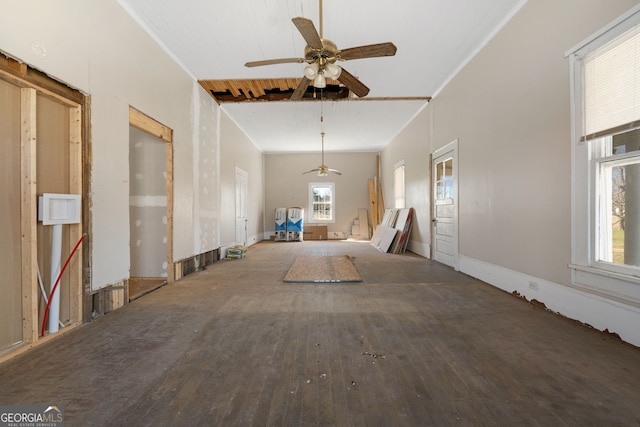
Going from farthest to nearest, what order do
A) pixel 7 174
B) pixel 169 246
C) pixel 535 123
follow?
pixel 169 246
pixel 535 123
pixel 7 174

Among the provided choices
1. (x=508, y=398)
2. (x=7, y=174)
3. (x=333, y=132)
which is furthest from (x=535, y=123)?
(x=333, y=132)

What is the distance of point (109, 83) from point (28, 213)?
60.0 inches

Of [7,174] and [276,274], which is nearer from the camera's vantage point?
[7,174]

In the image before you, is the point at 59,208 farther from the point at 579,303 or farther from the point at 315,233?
the point at 315,233

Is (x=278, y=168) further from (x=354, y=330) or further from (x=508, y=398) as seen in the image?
(x=508, y=398)

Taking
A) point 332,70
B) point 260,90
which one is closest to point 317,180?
point 260,90

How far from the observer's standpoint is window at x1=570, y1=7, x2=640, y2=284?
2096 mm

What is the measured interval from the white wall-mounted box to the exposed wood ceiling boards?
3.28 m

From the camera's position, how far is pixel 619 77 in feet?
7.07

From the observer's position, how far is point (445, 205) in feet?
17.0

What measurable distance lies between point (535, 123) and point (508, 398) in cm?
272

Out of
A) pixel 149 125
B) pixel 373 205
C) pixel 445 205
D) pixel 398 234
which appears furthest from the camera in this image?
pixel 373 205

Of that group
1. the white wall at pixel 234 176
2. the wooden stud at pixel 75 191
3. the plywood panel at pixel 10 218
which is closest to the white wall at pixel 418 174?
the white wall at pixel 234 176

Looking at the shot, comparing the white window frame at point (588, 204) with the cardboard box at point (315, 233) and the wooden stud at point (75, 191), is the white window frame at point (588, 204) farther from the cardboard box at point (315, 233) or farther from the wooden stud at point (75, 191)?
the cardboard box at point (315, 233)
